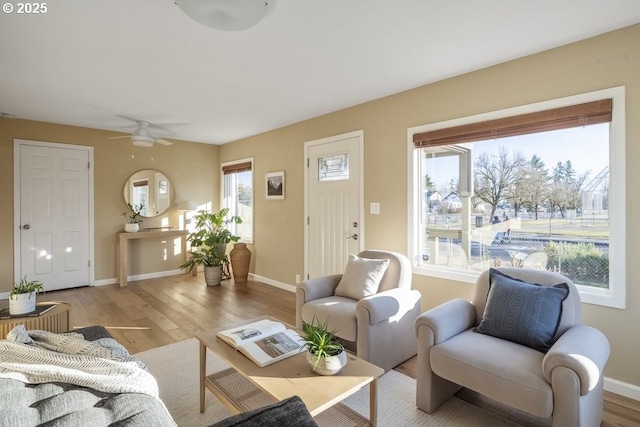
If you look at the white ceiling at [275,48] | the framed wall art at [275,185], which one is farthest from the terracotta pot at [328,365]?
the framed wall art at [275,185]

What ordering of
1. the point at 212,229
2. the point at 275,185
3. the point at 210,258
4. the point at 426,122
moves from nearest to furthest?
the point at 426,122 < the point at 275,185 < the point at 210,258 < the point at 212,229

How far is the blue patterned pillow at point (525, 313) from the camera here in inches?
73.8

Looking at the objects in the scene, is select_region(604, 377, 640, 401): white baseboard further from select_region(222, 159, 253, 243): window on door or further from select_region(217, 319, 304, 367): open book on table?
select_region(222, 159, 253, 243): window on door

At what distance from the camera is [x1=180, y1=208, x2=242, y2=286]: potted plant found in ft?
16.9

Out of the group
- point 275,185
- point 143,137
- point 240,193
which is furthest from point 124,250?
point 275,185

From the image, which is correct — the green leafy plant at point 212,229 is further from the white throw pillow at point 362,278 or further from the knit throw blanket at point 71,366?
the knit throw blanket at point 71,366

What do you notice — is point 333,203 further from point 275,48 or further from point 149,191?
point 149,191

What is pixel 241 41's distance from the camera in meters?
2.39

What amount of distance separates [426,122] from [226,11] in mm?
2089

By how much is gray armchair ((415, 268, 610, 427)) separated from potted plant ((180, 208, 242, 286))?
150 inches

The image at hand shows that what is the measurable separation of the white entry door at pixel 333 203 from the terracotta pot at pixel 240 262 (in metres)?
1.27

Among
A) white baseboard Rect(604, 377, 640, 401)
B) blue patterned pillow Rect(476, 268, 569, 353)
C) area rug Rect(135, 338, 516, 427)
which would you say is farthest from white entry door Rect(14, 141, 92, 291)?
white baseboard Rect(604, 377, 640, 401)

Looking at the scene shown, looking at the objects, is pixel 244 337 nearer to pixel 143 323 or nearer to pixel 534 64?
pixel 143 323

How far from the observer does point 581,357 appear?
1.54 metres
